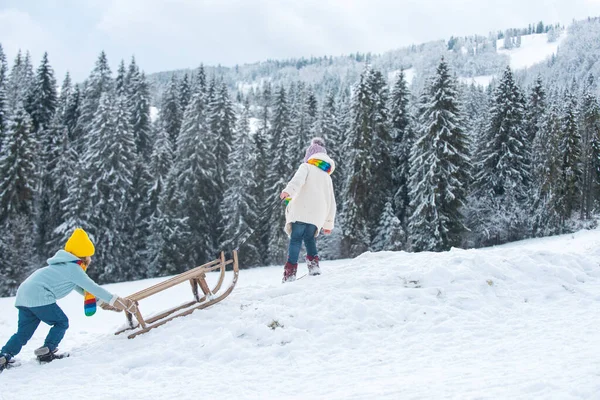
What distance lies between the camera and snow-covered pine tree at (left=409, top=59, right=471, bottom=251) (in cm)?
2786

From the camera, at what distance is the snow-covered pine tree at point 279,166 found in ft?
107

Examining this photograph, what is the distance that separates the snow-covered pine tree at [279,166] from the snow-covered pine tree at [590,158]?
74.7 ft

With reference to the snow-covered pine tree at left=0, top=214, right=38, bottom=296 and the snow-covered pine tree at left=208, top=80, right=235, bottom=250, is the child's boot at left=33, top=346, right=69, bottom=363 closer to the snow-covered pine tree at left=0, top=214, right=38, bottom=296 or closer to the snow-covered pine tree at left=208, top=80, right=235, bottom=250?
the snow-covered pine tree at left=0, top=214, right=38, bottom=296

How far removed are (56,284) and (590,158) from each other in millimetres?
40476

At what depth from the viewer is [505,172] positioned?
3409 centimetres

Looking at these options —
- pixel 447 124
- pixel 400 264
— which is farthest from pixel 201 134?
pixel 400 264

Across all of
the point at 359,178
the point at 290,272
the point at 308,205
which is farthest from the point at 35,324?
the point at 359,178

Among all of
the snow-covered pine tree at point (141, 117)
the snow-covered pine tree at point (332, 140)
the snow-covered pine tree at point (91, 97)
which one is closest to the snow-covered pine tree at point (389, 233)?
the snow-covered pine tree at point (332, 140)

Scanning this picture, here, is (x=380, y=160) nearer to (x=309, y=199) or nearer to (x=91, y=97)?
(x=309, y=199)

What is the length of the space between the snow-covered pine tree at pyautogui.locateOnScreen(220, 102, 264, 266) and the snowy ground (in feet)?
82.9

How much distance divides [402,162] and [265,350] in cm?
2880

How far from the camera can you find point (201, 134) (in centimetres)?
3500

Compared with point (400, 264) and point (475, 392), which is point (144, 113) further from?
point (475, 392)

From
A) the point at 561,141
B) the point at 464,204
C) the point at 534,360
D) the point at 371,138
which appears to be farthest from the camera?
the point at 561,141
